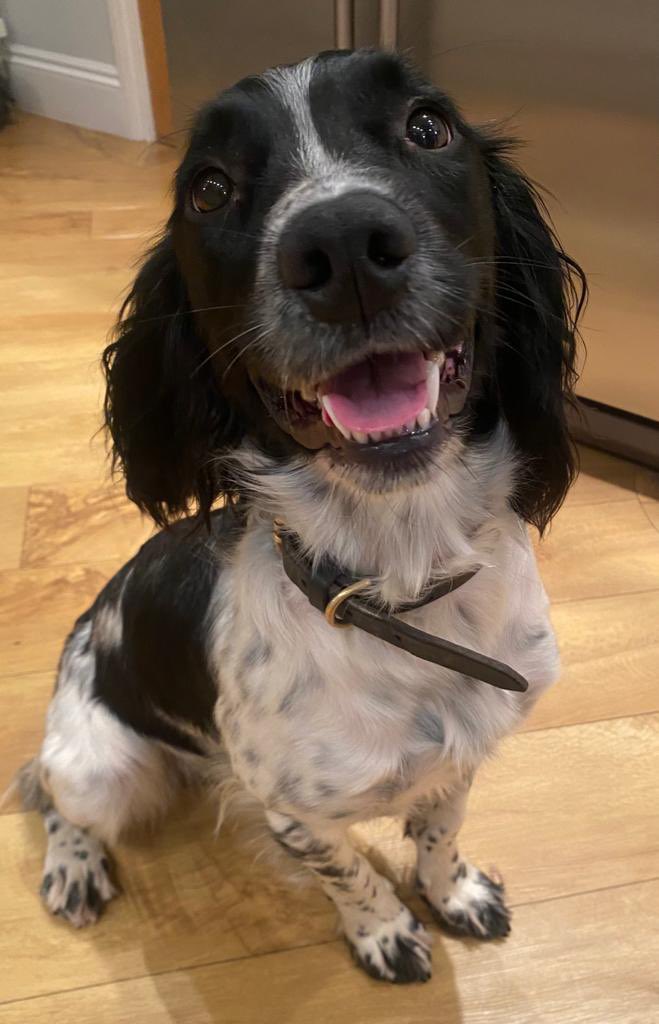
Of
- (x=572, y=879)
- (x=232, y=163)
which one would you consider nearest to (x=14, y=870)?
(x=572, y=879)

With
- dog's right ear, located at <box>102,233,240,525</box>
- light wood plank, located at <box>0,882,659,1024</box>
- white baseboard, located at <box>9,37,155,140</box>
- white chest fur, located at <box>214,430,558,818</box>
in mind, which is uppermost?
dog's right ear, located at <box>102,233,240,525</box>

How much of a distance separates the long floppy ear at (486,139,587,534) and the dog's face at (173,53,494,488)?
70mm

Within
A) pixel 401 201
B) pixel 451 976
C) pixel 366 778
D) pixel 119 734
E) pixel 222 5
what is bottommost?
pixel 451 976

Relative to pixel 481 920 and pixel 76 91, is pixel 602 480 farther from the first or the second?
pixel 76 91

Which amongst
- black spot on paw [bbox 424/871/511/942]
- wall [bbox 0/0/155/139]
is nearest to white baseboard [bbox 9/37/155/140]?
wall [bbox 0/0/155/139]

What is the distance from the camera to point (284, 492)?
1.16 metres

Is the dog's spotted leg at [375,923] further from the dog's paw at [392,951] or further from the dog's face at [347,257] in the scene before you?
the dog's face at [347,257]

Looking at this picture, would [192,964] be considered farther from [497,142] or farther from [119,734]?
[497,142]

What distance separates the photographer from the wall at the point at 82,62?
169 inches

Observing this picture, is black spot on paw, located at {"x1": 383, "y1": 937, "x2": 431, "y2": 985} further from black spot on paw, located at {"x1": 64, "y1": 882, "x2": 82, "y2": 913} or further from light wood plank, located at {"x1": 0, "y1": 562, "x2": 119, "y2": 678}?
light wood plank, located at {"x1": 0, "y1": 562, "x2": 119, "y2": 678}

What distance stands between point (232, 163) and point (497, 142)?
1.22ft

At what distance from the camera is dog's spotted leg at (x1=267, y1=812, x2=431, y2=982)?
1.43 metres

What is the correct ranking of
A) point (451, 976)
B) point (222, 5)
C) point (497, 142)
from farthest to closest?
1. point (222, 5)
2. point (451, 976)
3. point (497, 142)

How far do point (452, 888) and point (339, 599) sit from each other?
788 mm
